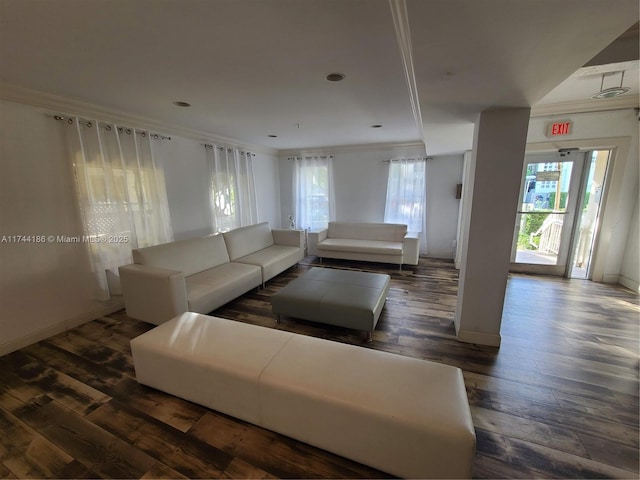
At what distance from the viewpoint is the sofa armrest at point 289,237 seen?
4.62m

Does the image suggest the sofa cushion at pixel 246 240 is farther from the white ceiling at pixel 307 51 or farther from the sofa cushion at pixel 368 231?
the white ceiling at pixel 307 51

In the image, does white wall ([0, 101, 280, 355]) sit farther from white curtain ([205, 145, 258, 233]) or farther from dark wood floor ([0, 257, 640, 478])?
white curtain ([205, 145, 258, 233])

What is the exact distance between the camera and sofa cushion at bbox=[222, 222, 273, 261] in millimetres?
3826

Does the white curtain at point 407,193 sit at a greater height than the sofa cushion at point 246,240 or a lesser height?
greater

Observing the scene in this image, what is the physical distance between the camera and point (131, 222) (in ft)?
9.93

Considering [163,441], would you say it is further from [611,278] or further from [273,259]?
[611,278]

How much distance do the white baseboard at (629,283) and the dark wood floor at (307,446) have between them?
931 mm

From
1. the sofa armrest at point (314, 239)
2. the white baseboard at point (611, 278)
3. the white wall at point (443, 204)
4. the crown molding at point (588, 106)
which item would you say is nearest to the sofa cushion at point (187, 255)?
the sofa armrest at point (314, 239)

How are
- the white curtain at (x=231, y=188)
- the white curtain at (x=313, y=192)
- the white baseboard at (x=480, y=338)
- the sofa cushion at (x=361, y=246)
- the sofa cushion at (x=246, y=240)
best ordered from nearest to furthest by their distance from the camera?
the white baseboard at (x=480, y=338) → the sofa cushion at (x=246, y=240) → the white curtain at (x=231, y=188) → the sofa cushion at (x=361, y=246) → the white curtain at (x=313, y=192)

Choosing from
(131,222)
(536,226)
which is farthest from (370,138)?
(131,222)

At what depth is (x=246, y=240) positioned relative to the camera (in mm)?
4105

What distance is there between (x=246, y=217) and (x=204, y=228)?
885 mm

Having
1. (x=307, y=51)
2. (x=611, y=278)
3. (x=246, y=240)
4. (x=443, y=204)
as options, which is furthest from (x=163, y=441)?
(x=611, y=278)

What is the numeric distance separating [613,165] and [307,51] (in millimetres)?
4469
